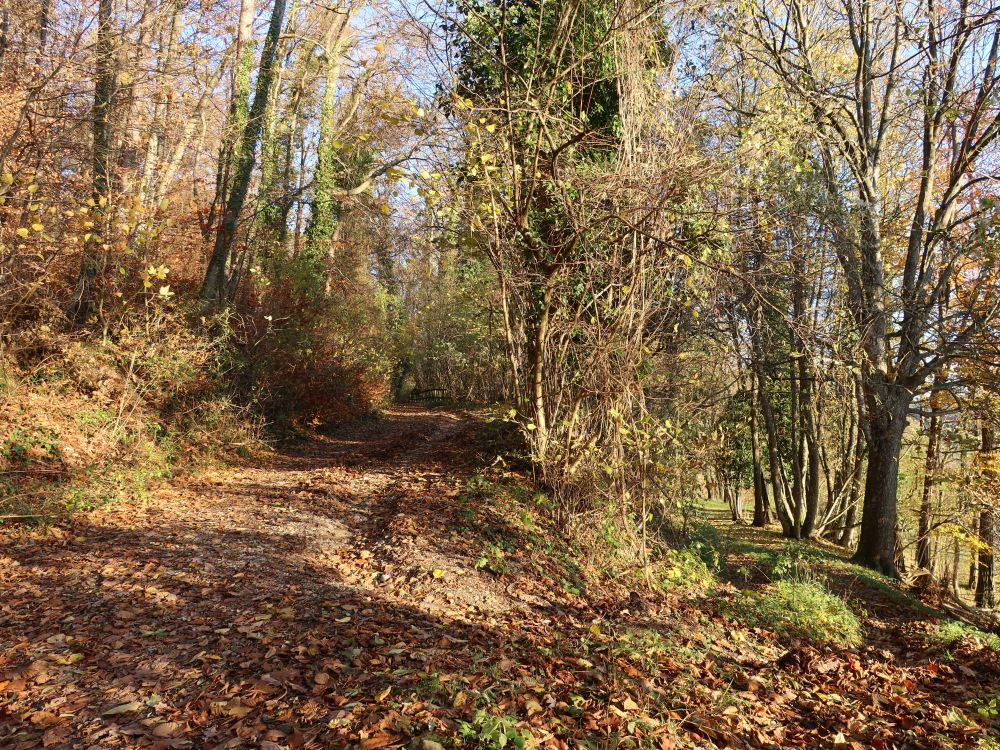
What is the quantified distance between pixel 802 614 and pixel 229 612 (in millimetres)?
5716

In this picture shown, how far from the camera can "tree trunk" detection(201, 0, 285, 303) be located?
1176 cm

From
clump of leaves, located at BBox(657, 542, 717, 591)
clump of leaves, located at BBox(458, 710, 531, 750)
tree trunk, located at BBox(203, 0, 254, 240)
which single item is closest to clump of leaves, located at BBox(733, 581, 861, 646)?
clump of leaves, located at BBox(657, 542, 717, 591)

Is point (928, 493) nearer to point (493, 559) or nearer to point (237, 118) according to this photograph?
point (493, 559)

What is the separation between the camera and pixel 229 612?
187 inches

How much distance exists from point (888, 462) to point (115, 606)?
12.1m

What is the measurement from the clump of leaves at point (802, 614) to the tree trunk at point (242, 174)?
33.8 ft

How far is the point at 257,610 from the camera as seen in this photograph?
15.8 feet

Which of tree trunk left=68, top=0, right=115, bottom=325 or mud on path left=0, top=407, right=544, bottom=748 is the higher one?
tree trunk left=68, top=0, right=115, bottom=325

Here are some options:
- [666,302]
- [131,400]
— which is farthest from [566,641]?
[131,400]

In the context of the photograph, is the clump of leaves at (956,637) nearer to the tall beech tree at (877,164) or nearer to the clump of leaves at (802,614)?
the clump of leaves at (802,614)

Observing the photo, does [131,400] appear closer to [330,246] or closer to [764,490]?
[330,246]

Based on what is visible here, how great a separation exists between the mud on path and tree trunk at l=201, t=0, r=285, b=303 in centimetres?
469

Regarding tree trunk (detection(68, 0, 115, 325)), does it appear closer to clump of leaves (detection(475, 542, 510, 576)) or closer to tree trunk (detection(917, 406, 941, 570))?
clump of leaves (detection(475, 542, 510, 576))

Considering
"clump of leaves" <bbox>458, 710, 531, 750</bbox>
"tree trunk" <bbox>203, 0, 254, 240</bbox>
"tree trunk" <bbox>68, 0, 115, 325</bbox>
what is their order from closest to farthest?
"clump of leaves" <bbox>458, 710, 531, 750</bbox>
"tree trunk" <bbox>68, 0, 115, 325</bbox>
"tree trunk" <bbox>203, 0, 254, 240</bbox>
